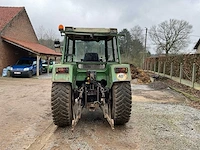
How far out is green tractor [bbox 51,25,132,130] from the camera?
A: 4.76m

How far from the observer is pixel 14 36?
2089 cm

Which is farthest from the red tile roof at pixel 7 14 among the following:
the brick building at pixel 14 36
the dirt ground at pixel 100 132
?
the dirt ground at pixel 100 132

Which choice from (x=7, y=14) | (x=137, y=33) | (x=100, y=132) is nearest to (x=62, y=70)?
(x=100, y=132)

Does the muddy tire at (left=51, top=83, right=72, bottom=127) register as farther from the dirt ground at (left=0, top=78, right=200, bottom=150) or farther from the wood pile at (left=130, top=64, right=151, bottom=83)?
the wood pile at (left=130, top=64, right=151, bottom=83)

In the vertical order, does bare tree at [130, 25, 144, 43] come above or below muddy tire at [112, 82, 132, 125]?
above

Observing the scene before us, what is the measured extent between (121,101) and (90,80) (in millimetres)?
924

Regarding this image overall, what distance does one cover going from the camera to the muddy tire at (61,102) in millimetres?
4699

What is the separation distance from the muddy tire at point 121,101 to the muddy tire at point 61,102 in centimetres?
100

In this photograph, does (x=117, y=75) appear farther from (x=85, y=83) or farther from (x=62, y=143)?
(x=62, y=143)

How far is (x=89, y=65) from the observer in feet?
18.1

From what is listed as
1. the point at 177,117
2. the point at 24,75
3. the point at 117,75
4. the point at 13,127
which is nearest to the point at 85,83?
the point at 117,75

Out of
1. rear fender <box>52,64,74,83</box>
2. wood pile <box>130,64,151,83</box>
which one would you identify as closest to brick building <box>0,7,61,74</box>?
wood pile <box>130,64,151,83</box>

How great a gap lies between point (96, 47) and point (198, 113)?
12.5ft

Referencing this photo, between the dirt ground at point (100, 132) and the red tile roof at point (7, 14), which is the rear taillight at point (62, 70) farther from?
the red tile roof at point (7, 14)
